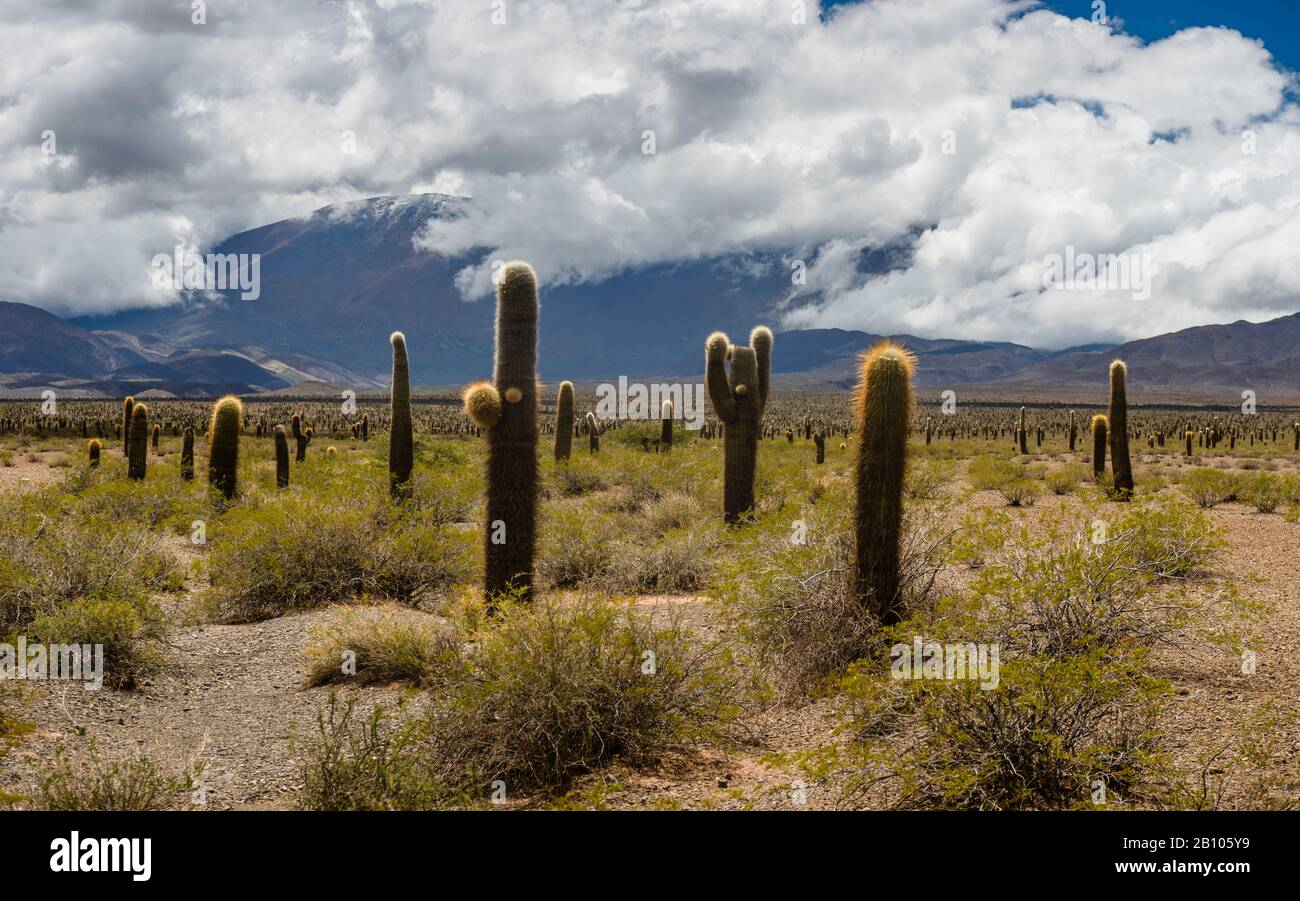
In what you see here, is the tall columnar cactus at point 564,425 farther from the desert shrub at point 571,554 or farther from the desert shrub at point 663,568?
the desert shrub at point 663,568

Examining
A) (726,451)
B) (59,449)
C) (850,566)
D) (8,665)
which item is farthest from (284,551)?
(59,449)

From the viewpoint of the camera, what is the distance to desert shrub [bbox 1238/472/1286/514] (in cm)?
2006

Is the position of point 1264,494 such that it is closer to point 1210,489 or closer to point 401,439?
point 1210,489

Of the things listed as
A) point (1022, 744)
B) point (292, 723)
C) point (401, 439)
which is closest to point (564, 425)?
point (401, 439)

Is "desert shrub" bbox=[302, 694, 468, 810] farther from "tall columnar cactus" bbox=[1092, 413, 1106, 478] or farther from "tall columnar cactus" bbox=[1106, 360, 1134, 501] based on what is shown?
"tall columnar cactus" bbox=[1092, 413, 1106, 478]

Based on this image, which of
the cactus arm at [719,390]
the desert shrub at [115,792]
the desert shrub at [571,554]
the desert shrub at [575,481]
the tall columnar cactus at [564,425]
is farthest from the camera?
the tall columnar cactus at [564,425]

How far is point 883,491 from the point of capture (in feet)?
28.5

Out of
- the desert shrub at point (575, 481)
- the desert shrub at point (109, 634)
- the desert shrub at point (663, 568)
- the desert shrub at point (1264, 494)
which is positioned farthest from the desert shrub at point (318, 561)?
the desert shrub at point (1264, 494)

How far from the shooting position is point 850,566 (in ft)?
29.4

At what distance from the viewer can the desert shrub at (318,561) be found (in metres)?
11.9

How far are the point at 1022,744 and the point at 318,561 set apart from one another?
973 cm

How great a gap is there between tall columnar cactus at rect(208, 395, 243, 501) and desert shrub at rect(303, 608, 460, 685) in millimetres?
10687

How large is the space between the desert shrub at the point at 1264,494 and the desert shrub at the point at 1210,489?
321mm

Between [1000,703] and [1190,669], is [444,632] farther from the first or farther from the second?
[1190,669]
